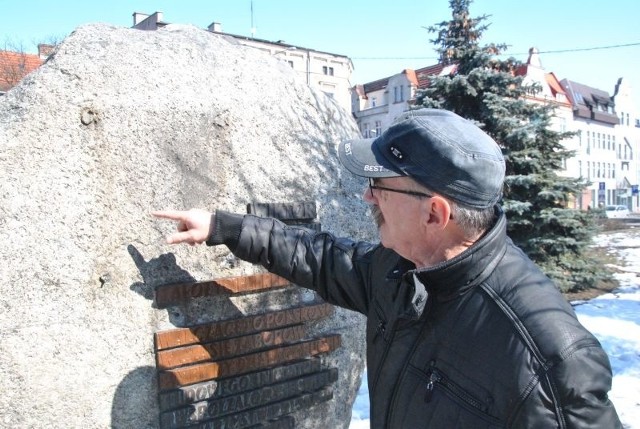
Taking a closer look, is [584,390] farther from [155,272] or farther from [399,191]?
[155,272]

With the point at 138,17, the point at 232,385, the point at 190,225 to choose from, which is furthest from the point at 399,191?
the point at 138,17

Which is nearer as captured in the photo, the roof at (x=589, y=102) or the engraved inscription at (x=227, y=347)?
the engraved inscription at (x=227, y=347)

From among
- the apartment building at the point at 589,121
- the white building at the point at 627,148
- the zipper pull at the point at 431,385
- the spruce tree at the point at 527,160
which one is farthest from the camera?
the white building at the point at 627,148

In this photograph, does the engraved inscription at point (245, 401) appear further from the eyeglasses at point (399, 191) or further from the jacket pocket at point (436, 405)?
the eyeglasses at point (399, 191)

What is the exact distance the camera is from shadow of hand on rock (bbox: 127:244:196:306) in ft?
7.16

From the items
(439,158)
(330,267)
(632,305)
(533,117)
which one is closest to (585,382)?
(439,158)

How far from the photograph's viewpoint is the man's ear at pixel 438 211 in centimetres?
158

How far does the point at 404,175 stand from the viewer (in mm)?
1632

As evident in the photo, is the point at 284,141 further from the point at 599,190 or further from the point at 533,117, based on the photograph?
the point at 599,190

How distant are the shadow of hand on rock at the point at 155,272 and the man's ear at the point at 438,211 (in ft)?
3.77

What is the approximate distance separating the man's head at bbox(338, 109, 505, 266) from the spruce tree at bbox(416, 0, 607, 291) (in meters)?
7.68

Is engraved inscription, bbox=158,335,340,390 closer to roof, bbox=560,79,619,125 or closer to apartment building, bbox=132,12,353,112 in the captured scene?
apartment building, bbox=132,12,353,112

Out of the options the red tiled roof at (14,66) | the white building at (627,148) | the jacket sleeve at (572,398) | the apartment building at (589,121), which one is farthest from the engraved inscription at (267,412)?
the white building at (627,148)

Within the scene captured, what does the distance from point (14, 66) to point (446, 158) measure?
22.6 metres
